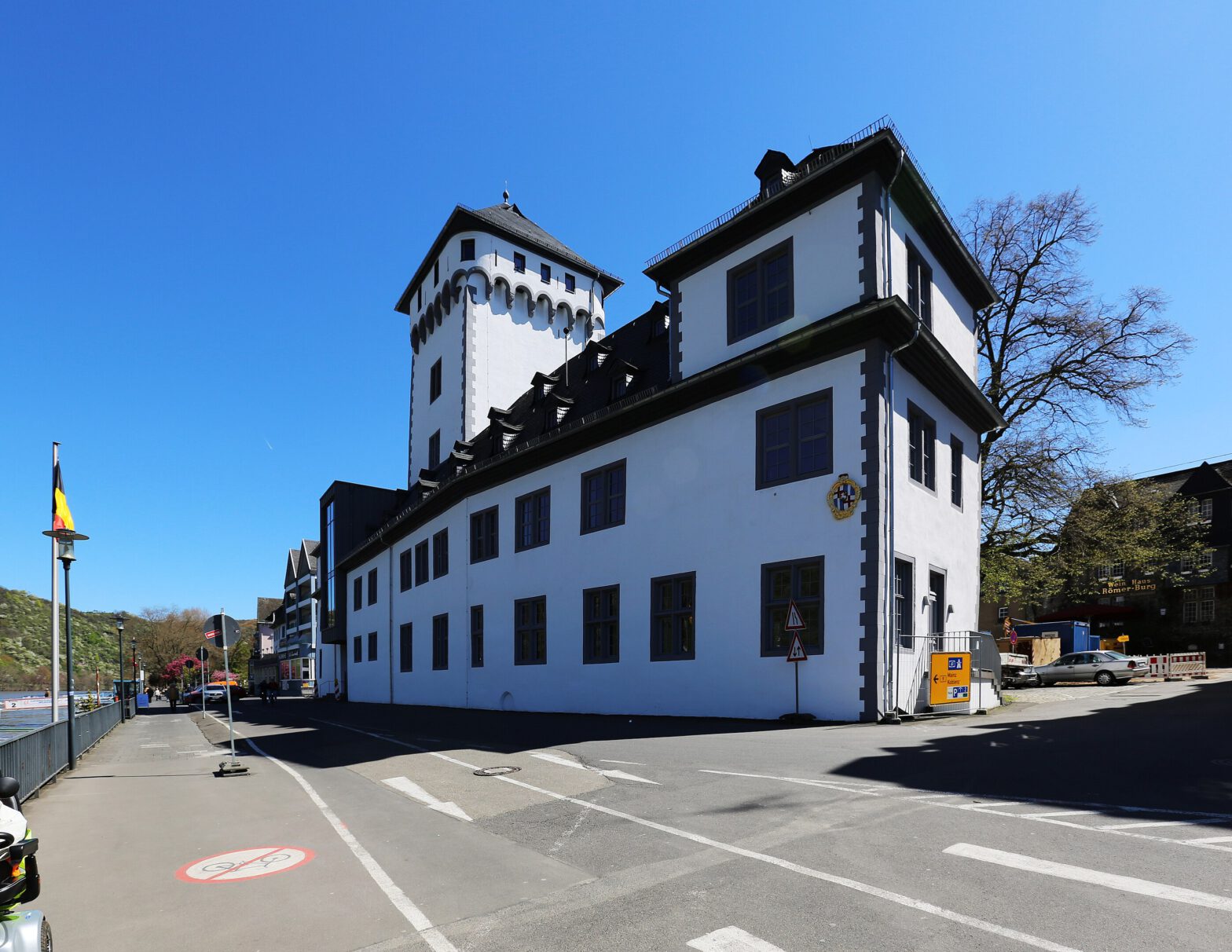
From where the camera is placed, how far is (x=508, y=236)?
139ft

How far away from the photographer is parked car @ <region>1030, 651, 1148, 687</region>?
34.7 meters

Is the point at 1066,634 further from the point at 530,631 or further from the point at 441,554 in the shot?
the point at 441,554

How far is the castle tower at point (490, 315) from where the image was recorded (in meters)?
41.2

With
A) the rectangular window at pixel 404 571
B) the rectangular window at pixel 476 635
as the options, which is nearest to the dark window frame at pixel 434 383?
the rectangular window at pixel 404 571

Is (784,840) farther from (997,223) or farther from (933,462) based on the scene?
(997,223)

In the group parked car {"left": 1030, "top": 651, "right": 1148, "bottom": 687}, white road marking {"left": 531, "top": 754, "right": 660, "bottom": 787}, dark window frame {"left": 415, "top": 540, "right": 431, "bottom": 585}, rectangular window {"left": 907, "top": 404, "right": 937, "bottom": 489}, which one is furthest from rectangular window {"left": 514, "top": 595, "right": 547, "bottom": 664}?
parked car {"left": 1030, "top": 651, "right": 1148, "bottom": 687}

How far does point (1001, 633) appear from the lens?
1900 inches

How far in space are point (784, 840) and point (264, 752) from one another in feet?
46.9

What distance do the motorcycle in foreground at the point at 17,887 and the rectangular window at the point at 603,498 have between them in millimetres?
19497

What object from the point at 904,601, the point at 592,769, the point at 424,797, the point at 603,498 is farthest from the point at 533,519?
the point at 424,797

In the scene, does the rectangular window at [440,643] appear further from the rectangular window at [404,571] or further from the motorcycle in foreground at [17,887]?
the motorcycle in foreground at [17,887]

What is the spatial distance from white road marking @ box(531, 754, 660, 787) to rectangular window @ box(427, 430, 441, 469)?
104 feet

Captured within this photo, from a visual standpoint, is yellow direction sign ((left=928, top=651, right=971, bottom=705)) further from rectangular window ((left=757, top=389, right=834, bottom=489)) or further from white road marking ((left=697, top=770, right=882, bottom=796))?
white road marking ((left=697, top=770, right=882, bottom=796))

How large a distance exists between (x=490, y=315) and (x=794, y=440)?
2621 centimetres
